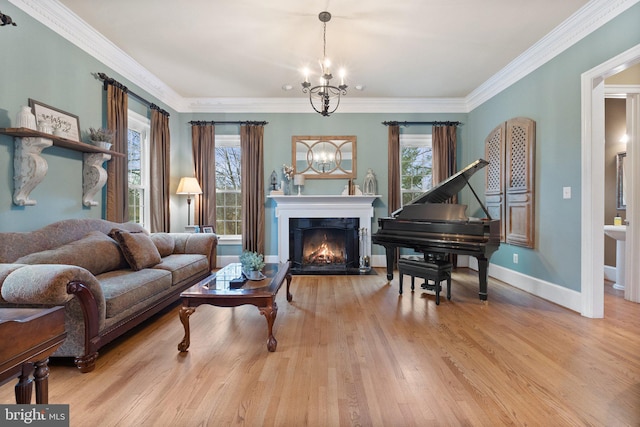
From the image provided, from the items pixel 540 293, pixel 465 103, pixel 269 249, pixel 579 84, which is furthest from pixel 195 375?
pixel 465 103

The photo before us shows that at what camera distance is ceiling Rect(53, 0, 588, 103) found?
284 cm

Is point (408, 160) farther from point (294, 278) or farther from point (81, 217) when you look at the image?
point (81, 217)

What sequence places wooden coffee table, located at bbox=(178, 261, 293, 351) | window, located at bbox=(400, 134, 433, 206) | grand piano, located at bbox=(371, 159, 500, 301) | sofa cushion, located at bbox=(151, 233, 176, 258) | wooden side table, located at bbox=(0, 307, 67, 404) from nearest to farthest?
wooden side table, located at bbox=(0, 307, 67, 404)
wooden coffee table, located at bbox=(178, 261, 293, 351)
grand piano, located at bbox=(371, 159, 500, 301)
sofa cushion, located at bbox=(151, 233, 176, 258)
window, located at bbox=(400, 134, 433, 206)

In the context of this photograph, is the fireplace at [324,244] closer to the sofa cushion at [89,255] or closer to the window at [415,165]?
the window at [415,165]

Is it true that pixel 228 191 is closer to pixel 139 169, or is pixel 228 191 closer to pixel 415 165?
pixel 139 169

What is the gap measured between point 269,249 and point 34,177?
3.36 m

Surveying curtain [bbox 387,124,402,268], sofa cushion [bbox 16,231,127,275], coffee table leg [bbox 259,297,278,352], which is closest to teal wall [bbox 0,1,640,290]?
sofa cushion [bbox 16,231,127,275]

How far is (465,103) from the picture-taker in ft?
17.5

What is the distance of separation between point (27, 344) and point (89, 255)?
200 cm

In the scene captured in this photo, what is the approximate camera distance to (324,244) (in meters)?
5.39

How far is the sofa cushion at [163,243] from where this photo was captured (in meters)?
3.70

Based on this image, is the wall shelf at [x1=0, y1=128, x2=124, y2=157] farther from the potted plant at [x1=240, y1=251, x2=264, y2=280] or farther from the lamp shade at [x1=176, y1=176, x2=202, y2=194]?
the potted plant at [x1=240, y1=251, x2=264, y2=280]

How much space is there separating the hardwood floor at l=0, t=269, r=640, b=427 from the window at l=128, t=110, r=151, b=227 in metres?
1.97

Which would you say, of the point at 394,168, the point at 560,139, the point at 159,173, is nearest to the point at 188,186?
the point at 159,173
